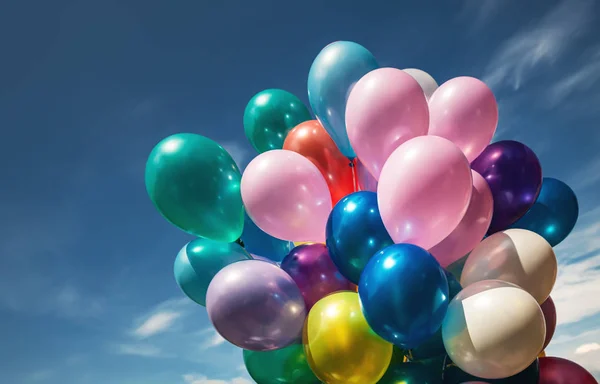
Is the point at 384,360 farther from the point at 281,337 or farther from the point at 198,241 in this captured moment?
the point at 198,241

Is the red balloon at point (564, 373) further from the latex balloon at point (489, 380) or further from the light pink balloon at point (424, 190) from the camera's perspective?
the light pink balloon at point (424, 190)

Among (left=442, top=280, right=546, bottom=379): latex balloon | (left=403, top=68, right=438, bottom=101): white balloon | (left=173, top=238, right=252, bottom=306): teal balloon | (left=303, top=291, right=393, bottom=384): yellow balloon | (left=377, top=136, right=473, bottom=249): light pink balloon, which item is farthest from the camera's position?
(left=403, top=68, right=438, bottom=101): white balloon

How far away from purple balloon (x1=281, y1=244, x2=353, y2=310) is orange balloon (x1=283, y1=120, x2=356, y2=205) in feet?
1.69

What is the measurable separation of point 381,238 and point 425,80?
5.19ft

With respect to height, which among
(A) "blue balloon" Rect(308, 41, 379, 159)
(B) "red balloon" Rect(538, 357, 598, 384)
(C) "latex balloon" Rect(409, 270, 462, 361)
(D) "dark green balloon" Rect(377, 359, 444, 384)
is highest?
(A) "blue balloon" Rect(308, 41, 379, 159)

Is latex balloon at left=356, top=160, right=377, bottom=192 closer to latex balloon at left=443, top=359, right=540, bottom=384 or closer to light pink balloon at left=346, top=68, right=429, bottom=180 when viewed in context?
light pink balloon at left=346, top=68, right=429, bottom=180

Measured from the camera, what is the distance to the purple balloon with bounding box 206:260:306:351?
2.44 meters

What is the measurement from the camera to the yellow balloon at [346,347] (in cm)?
239

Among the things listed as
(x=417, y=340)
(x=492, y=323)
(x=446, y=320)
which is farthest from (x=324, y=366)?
(x=492, y=323)

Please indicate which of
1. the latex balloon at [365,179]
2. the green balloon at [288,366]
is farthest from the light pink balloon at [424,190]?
the green balloon at [288,366]

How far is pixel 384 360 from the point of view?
2.46 meters

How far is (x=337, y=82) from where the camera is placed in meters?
3.07

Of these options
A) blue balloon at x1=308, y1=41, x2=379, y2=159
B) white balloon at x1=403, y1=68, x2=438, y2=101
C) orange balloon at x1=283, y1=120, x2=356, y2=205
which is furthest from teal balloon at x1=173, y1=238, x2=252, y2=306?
white balloon at x1=403, y1=68, x2=438, y2=101

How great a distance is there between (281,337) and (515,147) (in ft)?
5.99
